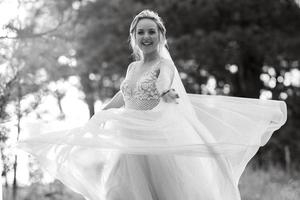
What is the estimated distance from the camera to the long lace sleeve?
3.65m

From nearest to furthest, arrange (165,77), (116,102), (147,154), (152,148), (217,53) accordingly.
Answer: (152,148) → (147,154) → (165,77) → (116,102) → (217,53)

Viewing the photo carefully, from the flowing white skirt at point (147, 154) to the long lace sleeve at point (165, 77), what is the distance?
0.20 metres

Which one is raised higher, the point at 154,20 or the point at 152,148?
the point at 154,20

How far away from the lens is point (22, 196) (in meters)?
6.03

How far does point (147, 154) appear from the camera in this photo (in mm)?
3307

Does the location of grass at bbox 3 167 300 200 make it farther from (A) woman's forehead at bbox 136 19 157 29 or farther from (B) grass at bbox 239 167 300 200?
(A) woman's forehead at bbox 136 19 157 29

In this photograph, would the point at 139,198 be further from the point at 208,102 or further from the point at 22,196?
the point at 22,196

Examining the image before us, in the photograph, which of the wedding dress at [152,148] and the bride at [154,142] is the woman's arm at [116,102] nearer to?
the bride at [154,142]

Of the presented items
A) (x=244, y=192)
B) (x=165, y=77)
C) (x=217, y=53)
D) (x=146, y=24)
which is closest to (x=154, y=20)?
(x=146, y=24)

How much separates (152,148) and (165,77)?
28.4 inches

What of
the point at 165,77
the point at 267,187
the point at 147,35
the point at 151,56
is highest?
the point at 147,35

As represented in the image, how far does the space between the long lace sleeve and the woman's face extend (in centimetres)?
20

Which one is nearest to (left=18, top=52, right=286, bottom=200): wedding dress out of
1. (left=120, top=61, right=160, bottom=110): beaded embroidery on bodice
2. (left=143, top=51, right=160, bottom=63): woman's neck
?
(left=120, top=61, right=160, bottom=110): beaded embroidery on bodice

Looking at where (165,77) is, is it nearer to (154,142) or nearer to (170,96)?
(170,96)
